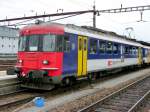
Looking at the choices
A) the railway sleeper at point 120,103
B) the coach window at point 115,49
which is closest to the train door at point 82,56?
the railway sleeper at point 120,103

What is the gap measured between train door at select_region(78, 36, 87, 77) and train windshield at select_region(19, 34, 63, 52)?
1.91 metres

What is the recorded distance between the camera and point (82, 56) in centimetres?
1612

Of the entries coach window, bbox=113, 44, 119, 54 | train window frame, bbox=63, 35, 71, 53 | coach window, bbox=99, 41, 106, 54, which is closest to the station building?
coach window, bbox=113, 44, 119, 54

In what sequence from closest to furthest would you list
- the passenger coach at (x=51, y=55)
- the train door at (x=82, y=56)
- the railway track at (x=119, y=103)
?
the railway track at (x=119, y=103)
the passenger coach at (x=51, y=55)
the train door at (x=82, y=56)

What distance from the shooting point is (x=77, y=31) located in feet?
50.6

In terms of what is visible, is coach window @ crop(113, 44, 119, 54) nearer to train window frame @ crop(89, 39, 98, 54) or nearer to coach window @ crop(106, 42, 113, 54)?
coach window @ crop(106, 42, 113, 54)

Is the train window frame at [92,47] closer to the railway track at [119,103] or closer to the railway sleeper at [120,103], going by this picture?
the railway track at [119,103]

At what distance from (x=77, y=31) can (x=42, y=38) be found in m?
1.97

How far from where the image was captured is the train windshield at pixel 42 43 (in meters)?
14.0

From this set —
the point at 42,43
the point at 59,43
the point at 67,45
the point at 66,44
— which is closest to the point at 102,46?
the point at 67,45

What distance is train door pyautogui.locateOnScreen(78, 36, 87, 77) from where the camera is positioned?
15750mm

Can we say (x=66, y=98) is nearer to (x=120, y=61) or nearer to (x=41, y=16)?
(x=120, y=61)

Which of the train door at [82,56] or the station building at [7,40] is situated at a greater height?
the station building at [7,40]

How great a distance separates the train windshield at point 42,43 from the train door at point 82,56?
1.91m
